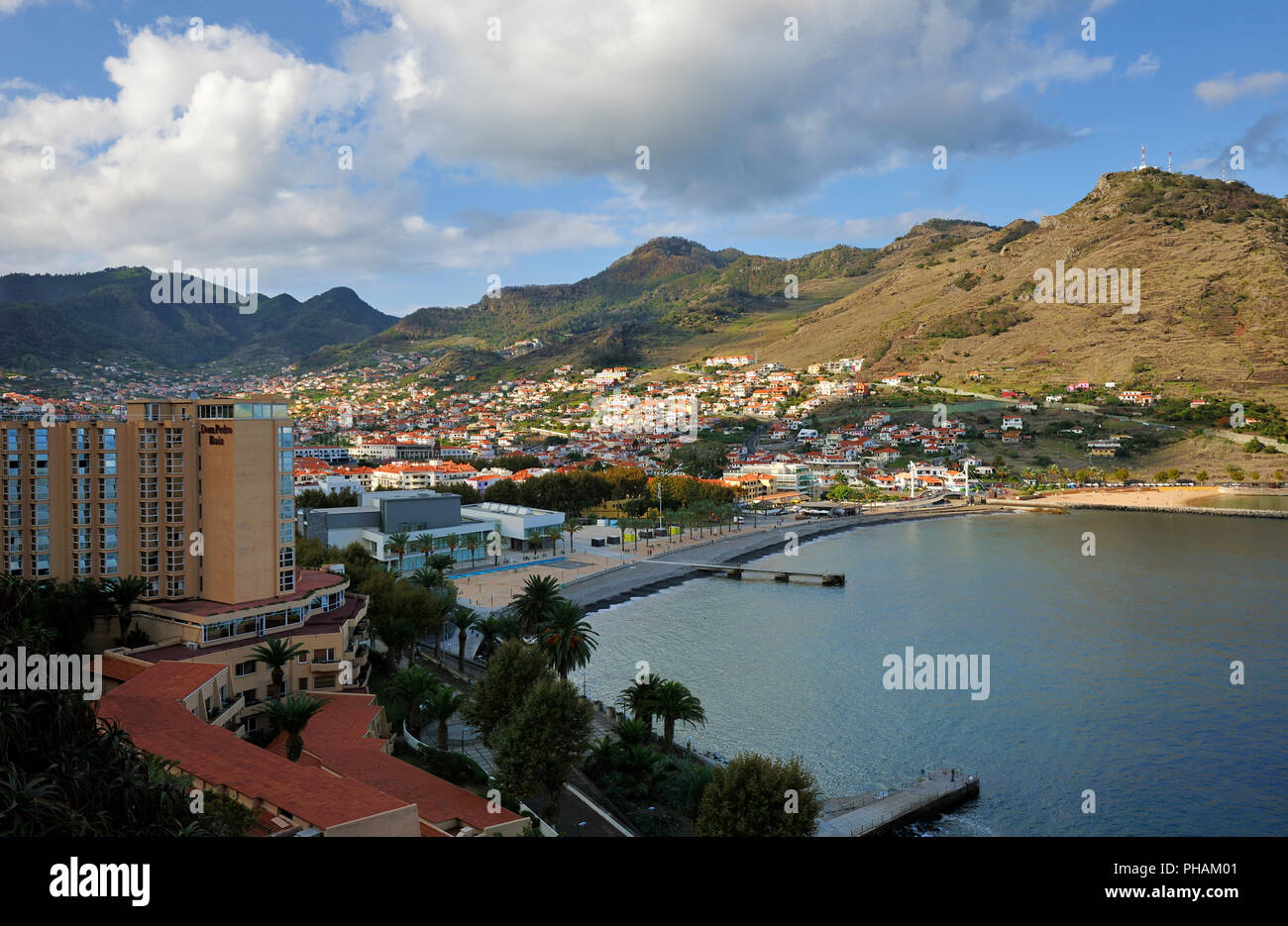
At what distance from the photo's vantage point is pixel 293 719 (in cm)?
1238

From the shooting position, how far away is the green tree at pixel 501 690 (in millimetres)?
13938

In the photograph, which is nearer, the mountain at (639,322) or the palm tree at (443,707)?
the palm tree at (443,707)

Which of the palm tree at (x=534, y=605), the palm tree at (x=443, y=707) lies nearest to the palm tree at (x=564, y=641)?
the palm tree at (x=534, y=605)

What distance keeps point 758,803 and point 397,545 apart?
22446 millimetres

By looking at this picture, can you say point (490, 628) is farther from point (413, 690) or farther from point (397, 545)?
point (397, 545)

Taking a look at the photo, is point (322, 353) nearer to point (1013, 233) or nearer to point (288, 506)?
point (1013, 233)

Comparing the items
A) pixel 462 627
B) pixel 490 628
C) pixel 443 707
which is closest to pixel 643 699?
pixel 443 707

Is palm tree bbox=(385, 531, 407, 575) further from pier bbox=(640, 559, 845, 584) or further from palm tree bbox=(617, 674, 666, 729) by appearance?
palm tree bbox=(617, 674, 666, 729)

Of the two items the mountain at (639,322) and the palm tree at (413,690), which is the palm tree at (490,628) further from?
the mountain at (639,322)

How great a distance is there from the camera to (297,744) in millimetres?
12227

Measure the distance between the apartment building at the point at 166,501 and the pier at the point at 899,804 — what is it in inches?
449

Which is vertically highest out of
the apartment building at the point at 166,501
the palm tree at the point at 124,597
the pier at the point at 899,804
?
the apartment building at the point at 166,501

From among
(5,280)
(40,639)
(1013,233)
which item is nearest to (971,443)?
(40,639)
